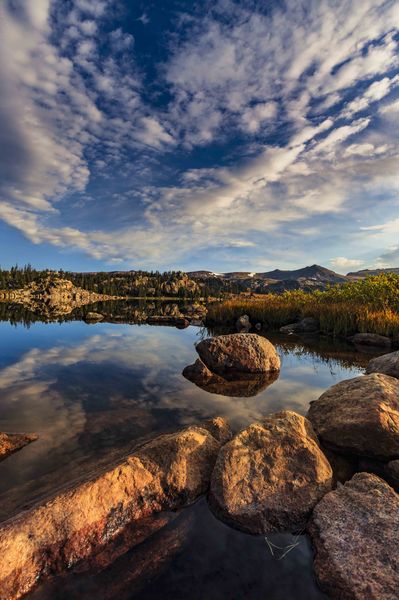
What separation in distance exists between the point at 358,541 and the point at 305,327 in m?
Answer: 21.2

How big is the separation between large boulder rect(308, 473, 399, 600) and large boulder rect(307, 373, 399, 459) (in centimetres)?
113

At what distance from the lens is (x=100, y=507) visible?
161 inches

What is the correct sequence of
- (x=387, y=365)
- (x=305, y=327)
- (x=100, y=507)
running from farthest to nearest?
1. (x=305, y=327)
2. (x=387, y=365)
3. (x=100, y=507)

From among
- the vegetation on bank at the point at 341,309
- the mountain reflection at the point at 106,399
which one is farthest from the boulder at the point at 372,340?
the mountain reflection at the point at 106,399

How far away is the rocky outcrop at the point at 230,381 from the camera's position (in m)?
10.1

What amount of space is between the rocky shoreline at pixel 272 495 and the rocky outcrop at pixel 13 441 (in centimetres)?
266

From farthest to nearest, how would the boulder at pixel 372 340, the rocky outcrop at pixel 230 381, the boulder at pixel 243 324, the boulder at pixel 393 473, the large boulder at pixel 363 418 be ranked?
the boulder at pixel 243 324 → the boulder at pixel 372 340 → the rocky outcrop at pixel 230 381 → the large boulder at pixel 363 418 → the boulder at pixel 393 473

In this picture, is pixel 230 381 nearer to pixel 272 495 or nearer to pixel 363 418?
pixel 363 418

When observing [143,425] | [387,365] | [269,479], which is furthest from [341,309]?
[269,479]

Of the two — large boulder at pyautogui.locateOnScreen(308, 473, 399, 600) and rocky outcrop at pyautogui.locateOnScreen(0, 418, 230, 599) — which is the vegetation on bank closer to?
large boulder at pyautogui.locateOnScreen(308, 473, 399, 600)

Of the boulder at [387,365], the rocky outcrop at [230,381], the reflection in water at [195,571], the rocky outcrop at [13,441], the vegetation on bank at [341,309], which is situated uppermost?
the vegetation on bank at [341,309]

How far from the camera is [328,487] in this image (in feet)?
15.2

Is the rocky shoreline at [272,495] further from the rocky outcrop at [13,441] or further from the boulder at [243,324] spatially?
the boulder at [243,324]

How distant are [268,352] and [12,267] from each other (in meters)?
194
